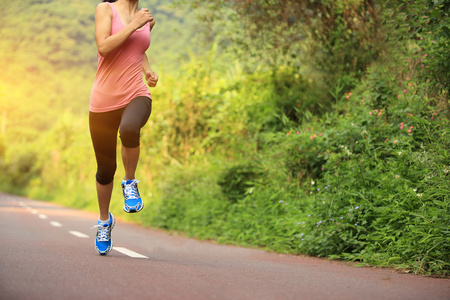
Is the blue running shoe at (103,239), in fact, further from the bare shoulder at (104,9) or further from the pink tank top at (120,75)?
the bare shoulder at (104,9)

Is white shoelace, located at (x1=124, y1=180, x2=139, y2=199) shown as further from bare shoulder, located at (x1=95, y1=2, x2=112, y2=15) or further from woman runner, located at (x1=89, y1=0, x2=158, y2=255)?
bare shoulder, located at (x1=95, y1=2, x2=112, y2=15)

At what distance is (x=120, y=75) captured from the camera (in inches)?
195

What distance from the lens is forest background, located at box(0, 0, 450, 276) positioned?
597cm

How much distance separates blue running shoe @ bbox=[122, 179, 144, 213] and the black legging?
13.1 inches

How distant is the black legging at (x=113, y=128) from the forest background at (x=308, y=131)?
2.56 metres

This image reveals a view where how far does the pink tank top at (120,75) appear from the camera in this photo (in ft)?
16.2

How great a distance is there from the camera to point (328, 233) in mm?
6328

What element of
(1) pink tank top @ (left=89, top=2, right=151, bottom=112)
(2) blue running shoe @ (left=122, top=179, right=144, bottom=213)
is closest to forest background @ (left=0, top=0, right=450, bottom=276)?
(2) blue running shoe @ (left=122, top=179, right=144, bottom=213)

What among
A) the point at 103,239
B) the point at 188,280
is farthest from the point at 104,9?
the point at 188,280

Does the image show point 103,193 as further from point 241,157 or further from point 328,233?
point 241,157

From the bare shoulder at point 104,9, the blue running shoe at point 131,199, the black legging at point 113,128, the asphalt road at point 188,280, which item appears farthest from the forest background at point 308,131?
the bare shoulder at point 104,9

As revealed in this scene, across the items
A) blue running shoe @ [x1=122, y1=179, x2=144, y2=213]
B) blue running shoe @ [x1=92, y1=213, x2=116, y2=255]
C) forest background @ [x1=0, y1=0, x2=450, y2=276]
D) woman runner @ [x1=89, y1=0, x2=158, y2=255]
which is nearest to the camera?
woman runner @ [x1=89, y1=0, x2=158, y2=255]

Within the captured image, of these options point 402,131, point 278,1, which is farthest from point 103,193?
point 278,1

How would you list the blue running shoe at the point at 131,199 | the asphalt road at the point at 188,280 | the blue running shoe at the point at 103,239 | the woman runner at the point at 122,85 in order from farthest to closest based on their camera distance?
the blue running shoe at the point at 103,239
the blue running shoe at the point at 131,199
the woman runner at the point at 122,85
the asphalt road at the point at 188,280
